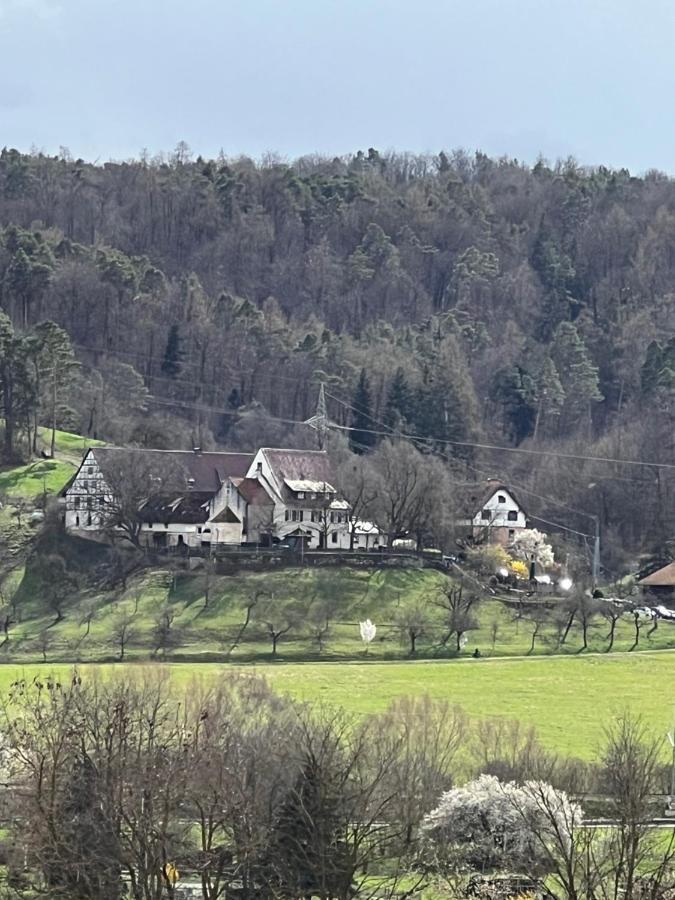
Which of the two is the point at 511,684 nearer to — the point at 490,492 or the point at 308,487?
the point at 308,487

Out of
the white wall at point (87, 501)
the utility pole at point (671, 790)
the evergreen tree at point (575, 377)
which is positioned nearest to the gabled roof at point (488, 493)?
the white wall at point (87, 501)

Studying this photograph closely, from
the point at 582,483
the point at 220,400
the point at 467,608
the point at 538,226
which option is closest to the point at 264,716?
the point at 467,608

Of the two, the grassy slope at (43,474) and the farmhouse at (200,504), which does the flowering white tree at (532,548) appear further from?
the grassy slope at (43,474)

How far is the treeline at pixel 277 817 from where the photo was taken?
32125mm

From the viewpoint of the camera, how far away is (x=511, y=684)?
188 ft

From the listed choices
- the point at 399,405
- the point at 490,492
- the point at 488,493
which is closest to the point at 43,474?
the point at 488,493

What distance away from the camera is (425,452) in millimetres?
103000

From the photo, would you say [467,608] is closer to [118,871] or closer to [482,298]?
[118,871]

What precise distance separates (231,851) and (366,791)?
9.45ft

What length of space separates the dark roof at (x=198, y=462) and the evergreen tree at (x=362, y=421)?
15778 mm

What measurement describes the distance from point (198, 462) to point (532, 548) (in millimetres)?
17218

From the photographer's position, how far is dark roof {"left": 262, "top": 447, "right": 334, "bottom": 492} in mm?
86062

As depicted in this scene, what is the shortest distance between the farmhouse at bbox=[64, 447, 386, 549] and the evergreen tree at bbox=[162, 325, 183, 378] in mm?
33730

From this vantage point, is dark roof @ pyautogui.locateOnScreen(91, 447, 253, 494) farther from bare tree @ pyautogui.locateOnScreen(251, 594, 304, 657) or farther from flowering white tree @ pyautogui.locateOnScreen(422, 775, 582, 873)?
flowering white tree @ pyautogui.locateOnScreen(422, 775, 582, 873)
